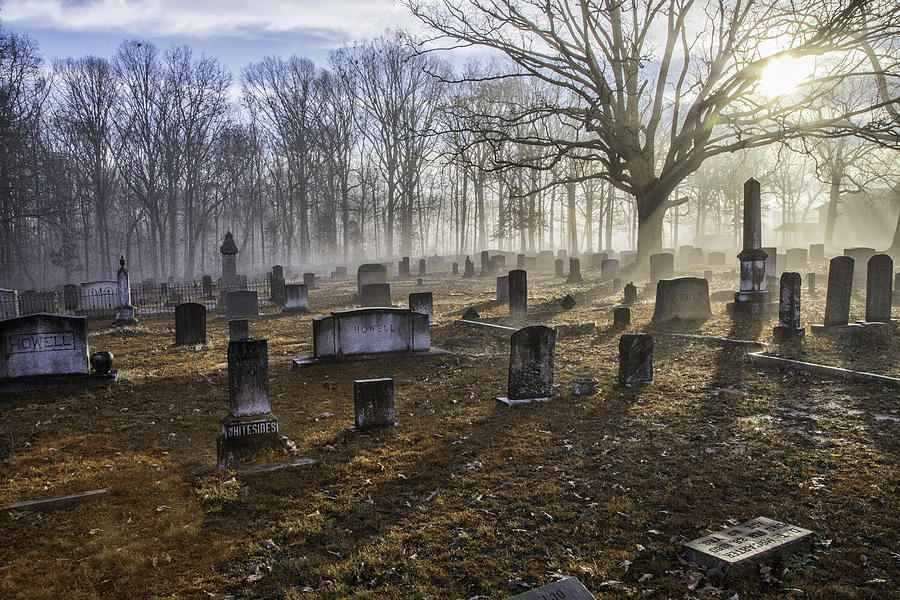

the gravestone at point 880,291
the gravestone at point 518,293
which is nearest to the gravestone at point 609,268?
the gravestone at point 518,293

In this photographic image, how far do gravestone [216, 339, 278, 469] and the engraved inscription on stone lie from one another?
4680 mm

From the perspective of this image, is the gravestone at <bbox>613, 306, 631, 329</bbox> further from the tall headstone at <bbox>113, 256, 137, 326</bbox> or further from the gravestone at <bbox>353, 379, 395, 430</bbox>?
the tall headstone at <bbox>113, 256, 137, 326</bbox>

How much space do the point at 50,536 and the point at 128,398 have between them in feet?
14.8

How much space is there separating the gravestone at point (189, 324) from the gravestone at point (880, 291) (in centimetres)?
1428

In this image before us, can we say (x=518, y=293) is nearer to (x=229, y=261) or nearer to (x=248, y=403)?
(x=248, y=403)

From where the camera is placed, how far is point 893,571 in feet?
10.9

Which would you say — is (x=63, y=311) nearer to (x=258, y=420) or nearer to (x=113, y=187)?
(x=258, y=420)

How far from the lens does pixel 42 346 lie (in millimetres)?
8688

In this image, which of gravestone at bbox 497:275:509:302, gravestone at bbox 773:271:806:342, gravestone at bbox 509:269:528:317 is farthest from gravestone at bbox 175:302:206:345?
gravestone at bbox 773:271:806:342

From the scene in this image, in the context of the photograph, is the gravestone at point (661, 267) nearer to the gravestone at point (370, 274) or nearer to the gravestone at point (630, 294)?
the gravestone at point (630, 294)

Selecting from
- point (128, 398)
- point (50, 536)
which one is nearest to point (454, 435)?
point (50, 536)

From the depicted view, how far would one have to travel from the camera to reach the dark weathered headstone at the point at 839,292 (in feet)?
35.2

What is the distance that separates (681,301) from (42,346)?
1279cm

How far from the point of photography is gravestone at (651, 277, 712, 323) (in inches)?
513
